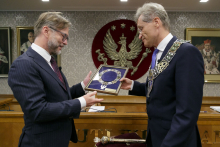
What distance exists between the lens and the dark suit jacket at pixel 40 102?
116cm

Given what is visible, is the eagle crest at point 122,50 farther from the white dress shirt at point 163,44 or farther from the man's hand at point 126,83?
the white dress shirt at point 163,44

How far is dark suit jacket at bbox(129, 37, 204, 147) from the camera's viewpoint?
100 centimetres

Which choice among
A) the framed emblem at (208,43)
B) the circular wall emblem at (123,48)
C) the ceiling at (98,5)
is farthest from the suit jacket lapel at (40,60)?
the framed emblem at (208,43)

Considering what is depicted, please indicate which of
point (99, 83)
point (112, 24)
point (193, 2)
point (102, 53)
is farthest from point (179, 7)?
point (99, 83)

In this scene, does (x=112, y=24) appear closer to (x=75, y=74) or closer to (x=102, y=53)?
(x=102, y=53)

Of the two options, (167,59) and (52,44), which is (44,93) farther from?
(167,59)

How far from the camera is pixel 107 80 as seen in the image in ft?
6.06

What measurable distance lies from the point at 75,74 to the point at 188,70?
3920 mm

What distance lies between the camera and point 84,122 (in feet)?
6.77

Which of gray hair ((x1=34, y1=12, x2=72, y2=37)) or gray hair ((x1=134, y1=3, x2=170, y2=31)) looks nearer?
gray hair ((x1=134, y1=3, x2=170, y2=31))

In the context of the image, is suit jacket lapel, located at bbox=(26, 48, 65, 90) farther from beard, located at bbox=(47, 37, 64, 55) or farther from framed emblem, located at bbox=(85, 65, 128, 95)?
framed emblem, located at bbox=(85, 65, 128, 95)

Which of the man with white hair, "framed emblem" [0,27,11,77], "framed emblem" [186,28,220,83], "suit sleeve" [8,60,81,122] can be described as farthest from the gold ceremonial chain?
"framed emblem" [0,27,11,77]

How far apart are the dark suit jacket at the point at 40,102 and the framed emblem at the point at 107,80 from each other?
0.46m

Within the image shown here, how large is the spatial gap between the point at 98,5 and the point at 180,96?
3742 millimetres
